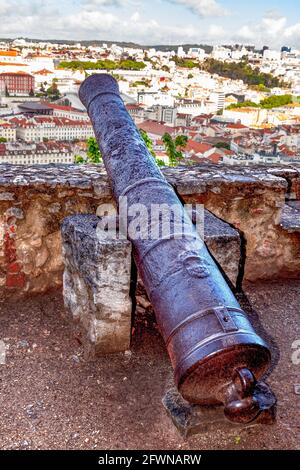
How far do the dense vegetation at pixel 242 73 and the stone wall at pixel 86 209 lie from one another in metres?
108

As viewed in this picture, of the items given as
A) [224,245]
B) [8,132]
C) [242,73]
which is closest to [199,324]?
[224,245]

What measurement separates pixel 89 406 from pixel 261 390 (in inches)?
24.7

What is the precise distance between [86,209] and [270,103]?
80760 millimetres

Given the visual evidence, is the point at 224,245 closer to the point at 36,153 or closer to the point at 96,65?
the point at 36,153

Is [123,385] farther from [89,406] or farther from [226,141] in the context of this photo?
[226,141]

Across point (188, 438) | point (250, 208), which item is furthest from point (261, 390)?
point (250, 208)

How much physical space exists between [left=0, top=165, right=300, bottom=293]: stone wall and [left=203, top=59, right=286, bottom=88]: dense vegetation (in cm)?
10750

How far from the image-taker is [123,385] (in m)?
2.20

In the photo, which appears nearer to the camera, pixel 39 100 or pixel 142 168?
pixel 142 168

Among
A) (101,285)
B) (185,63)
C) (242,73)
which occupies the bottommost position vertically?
(242,73)

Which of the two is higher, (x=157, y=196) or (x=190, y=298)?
(x=157, y=196)

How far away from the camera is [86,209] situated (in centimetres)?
286

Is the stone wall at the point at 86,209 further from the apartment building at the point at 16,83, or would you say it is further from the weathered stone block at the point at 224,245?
the apartment building at the point at 16,83

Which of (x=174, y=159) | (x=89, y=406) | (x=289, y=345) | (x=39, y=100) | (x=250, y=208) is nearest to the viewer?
(x=89, y=406)
